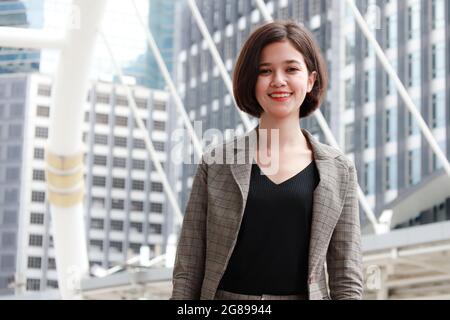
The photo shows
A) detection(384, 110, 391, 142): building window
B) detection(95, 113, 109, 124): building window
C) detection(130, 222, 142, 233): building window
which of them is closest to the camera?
detection(384, 110, 391, 142): building window

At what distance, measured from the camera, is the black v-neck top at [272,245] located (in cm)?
219

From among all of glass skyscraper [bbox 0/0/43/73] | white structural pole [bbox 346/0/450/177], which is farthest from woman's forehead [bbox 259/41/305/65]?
glass skyscraper [bbox 0/0/43/73]

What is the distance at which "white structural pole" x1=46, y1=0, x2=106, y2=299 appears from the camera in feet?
38.5

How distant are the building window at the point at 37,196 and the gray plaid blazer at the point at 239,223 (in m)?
92.7

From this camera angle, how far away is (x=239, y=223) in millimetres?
2191

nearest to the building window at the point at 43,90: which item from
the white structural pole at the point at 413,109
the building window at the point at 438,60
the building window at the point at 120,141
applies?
the building window at the point at 120,141

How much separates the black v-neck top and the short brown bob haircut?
20 centimetres

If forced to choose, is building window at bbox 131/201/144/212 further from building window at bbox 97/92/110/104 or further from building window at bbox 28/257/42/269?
building window at bbox 28/257/42/269

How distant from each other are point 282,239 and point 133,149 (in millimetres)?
95027

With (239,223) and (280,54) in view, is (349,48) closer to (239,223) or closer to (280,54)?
(280,54)

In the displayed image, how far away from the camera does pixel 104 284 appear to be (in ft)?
56.4

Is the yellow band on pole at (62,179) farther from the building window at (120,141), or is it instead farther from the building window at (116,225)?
the building window at (116,225)

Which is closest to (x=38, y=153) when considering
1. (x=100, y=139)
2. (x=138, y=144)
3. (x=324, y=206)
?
(x=100, y=139)
